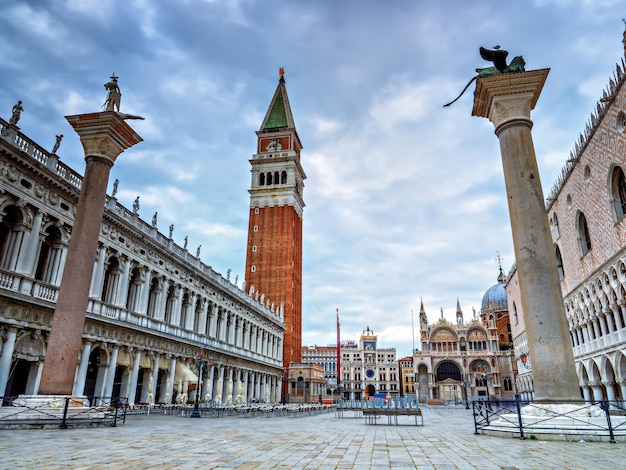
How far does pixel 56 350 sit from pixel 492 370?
75.0 metres

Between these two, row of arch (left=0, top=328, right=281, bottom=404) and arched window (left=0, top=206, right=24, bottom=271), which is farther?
row of arch (left=0, top=328, right=281, bottom=404)

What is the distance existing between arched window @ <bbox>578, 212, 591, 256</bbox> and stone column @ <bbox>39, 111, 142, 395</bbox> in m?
29.6

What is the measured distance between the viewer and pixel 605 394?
30.9 meters

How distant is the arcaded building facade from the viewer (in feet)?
64.6

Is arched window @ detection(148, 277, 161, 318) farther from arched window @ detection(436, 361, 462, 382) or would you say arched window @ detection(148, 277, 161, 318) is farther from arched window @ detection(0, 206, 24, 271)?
arched window @ detection(436, 361, 462, 382)

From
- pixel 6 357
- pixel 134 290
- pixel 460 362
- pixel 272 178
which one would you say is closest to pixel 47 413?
pixel 6 357

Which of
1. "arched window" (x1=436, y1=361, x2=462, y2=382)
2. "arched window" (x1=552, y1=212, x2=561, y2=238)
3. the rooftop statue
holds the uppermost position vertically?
"arched window" (x1=552, y1=212, x2=561, y2=238)

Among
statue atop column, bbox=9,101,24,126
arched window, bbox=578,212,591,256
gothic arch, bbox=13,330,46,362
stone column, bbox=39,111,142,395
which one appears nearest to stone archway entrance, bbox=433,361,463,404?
arched window, bbox=578,212,591,256

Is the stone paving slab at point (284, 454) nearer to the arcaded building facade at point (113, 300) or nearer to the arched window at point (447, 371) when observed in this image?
the arcaded building facade at point (113, 300)

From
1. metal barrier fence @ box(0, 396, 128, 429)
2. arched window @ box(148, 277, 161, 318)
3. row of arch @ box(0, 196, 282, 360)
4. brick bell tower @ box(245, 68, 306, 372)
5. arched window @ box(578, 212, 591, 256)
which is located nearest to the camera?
metal barrier fence @ box(0, 396, 128, 429)

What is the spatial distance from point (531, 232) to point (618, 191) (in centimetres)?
1747

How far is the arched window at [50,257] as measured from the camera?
2203 cm

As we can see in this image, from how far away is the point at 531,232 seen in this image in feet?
40.0

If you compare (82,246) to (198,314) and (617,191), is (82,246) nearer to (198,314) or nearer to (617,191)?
(198,314)
